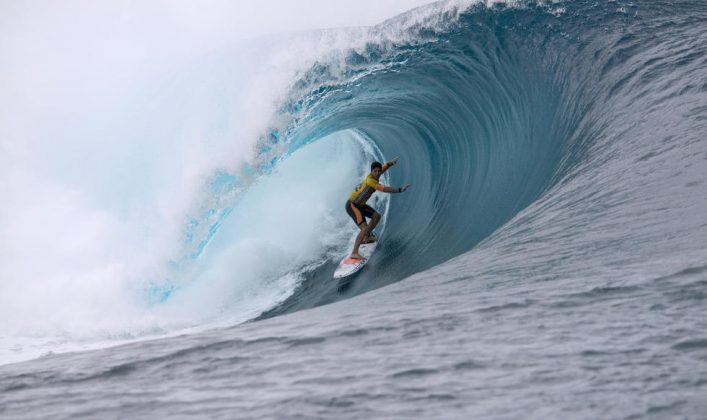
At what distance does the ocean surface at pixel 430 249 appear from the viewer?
6.88ft

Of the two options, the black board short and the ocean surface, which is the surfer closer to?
the black board short

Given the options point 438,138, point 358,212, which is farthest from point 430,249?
point 438,138

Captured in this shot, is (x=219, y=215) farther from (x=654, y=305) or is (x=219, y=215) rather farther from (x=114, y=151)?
(x=654, y=305)

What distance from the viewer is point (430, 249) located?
355 inches

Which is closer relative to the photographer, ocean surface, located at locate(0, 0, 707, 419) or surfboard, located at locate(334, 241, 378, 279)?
ocean surface, located at locate(0, 0, 707, 419)

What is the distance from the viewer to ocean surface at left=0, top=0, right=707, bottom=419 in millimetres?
2098

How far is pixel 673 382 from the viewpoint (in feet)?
6.24

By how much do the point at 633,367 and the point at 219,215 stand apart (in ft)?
32.0

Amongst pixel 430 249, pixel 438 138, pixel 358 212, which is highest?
pixel 438 138

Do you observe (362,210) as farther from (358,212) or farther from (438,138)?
(438,138)

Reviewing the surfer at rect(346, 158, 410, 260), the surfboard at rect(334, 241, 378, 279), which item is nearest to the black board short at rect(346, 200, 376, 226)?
the surfer at rect(346, 158, 410, 260)

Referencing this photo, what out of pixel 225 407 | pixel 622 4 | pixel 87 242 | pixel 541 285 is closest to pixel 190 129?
pixel 87 242

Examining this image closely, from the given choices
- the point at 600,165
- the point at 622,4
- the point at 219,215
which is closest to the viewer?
the point at 600,165

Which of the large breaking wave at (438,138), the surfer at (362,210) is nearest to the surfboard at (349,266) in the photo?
the surfer at (362,210)
